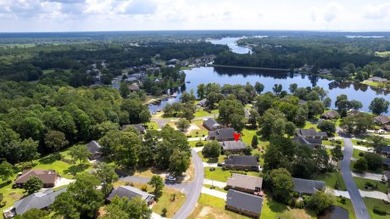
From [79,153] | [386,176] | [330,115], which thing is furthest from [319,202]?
[330,115]

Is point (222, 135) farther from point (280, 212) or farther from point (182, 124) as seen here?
point (280, 212)

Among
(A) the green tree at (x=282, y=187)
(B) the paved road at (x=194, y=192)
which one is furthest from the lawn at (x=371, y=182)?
(B) the paved road at (x=194, y=192)

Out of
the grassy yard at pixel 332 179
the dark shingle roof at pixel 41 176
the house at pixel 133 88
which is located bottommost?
the grassy yard at pixel 332 179

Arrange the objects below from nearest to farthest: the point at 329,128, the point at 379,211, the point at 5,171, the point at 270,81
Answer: the point at 379,211 < the point at 5,171 < the point at 329,128 < the point at 270,81

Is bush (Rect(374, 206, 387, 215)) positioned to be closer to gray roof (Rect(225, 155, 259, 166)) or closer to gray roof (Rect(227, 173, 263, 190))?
gray roof (Rect(227, 173, 263, 190))

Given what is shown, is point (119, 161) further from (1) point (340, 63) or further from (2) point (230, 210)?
(1) point (340, 63)

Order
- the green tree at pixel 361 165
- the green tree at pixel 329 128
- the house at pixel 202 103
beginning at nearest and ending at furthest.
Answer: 1. the green tree at pixel 361 165
2. the green tree at pixel 329 128
3. the house at pixel 202 103

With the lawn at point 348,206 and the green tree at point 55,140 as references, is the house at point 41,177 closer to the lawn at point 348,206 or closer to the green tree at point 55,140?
the green tree at point 55,140
